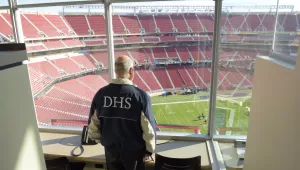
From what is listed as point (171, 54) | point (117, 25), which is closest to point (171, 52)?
point (171, 54)

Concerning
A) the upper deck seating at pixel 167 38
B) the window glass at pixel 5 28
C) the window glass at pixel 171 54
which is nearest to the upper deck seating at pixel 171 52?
the window glass at pixel 171 54

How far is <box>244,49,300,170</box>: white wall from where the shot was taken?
0.88 metres

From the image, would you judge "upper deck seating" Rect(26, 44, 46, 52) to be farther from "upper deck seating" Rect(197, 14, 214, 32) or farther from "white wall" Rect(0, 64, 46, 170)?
"white wall" Rect(0, 64, 46, 170)

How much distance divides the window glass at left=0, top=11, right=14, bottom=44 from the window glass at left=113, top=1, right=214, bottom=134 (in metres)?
1.39

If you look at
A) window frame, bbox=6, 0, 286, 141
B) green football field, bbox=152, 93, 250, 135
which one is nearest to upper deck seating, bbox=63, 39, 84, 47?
window frame, bbox=6, 0, 286, 141

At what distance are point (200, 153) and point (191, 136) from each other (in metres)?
0.30

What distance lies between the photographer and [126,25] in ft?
8.50

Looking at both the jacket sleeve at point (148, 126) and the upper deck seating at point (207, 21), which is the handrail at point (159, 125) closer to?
the jacket sleeve at point (148, 126)

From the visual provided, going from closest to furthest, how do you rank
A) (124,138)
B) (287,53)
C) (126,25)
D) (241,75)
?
1. (287,53)
2. (124,138)
3. (241,75)
4. (126,25)

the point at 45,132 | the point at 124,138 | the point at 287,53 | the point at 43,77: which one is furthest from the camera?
the point at 43,77

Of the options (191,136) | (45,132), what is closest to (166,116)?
(191,136)

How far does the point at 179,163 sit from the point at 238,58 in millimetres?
1132

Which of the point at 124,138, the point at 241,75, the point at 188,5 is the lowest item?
the point at 124,138

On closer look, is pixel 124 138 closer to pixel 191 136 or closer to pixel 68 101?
pixel 191 136
